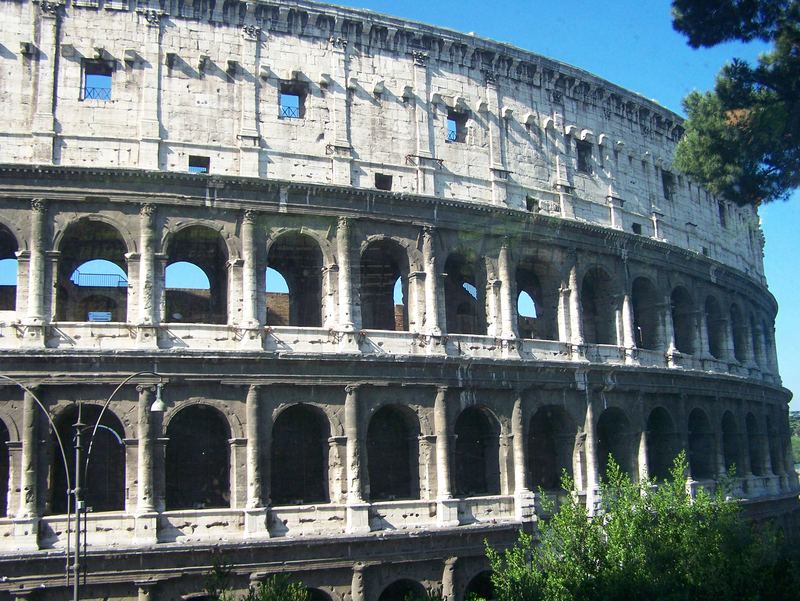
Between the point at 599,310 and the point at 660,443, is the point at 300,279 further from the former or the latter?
the point at 660,443


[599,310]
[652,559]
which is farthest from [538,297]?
Answer: [652,559]

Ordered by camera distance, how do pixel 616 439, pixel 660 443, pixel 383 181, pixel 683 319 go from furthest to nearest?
pixel 683 319, pixel 660 443, pixel 616 439, pixel 383 181

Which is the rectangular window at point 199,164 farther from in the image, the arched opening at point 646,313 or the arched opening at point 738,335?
the arched opening at point 738,335

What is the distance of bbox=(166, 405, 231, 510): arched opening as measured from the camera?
22797mm

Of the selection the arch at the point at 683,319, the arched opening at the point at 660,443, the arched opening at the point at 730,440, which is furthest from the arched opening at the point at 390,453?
the arched opening at the point at 730,440

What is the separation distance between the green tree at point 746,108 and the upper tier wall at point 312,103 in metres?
7.49

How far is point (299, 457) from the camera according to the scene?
78.5ft

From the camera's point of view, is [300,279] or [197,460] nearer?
[197,460]

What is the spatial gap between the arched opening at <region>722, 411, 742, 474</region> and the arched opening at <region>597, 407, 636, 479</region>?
594cm

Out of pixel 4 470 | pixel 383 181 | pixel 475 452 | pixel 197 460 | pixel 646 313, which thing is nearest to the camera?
pixel 4 470

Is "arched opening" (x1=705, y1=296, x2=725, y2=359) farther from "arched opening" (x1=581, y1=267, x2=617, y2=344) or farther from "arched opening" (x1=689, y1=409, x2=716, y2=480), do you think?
"arched opening" (x1=581, y1=267, x2=617, y2=344)

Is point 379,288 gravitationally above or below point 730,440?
above

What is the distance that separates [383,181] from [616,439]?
1055 cm

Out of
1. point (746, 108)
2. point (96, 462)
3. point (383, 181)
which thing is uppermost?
point (383, 181)
